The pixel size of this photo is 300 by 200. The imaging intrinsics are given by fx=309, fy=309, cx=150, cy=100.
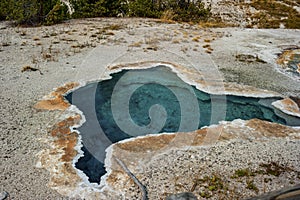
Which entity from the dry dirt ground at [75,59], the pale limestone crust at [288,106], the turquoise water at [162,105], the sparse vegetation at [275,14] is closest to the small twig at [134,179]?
the turquoise water at [162,105]

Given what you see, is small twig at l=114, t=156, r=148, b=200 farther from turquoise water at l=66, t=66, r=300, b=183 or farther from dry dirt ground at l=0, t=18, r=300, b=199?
dry dirt ground at l=0, t=18, r=300, b=199

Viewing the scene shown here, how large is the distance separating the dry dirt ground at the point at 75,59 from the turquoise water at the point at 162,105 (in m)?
1.05

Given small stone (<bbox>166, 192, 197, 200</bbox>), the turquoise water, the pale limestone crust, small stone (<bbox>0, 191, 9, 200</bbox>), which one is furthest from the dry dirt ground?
small stone (<bbox>166, 192, 197, 200</bbox>)

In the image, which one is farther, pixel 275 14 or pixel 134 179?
pixel 275 14

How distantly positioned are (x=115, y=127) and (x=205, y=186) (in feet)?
11.7

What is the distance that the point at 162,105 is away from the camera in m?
10.7

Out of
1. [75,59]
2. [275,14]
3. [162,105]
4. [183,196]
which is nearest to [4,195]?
[183,196]

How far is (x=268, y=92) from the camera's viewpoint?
11500 mm

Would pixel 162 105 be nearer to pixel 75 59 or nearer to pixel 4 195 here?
pixel 75 59

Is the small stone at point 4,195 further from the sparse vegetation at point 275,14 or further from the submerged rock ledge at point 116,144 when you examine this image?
the sparse vegetation at point 275,14

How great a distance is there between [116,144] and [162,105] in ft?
10.2

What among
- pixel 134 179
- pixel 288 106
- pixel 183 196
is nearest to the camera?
pixel 183 196

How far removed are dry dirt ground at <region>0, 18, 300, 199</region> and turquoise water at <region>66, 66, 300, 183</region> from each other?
3.46 ft

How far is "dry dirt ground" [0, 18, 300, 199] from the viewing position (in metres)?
7.20
